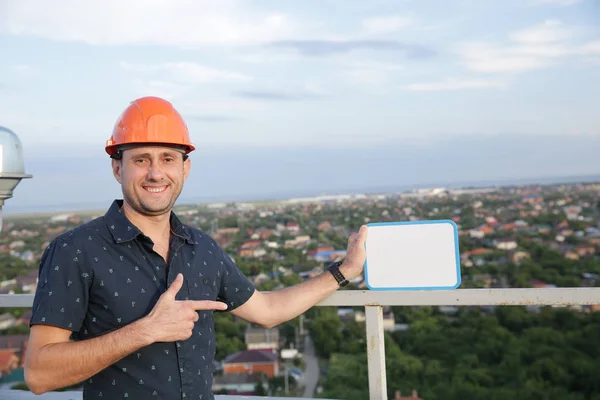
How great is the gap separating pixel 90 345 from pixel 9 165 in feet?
4.96

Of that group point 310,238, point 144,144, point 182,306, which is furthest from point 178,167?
point 310,238

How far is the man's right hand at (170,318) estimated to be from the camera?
5.67 ft

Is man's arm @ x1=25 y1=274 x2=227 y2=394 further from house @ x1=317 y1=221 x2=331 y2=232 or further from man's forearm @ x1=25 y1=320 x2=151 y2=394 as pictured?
house @ x1=317 y1=221 x2=331 y2=232

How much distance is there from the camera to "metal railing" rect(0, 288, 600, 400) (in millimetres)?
2182

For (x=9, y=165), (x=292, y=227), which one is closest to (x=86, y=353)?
(x=9, y=165)

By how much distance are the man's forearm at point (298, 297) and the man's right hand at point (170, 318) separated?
0.74 m

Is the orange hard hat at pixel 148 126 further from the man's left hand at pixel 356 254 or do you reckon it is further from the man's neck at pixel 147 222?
the man's left hand at pixel 356 254

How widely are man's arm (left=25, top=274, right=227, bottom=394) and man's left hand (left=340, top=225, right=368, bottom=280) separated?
888 mm

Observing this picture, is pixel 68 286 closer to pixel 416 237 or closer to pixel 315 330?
pixel 416 237

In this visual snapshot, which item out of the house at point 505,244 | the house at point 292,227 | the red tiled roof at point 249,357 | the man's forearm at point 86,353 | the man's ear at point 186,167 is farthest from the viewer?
the house at point 292,227

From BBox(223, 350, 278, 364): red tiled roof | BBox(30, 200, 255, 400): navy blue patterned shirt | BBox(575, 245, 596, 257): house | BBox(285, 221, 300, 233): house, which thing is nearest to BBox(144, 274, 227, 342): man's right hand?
BBox(30, 200, 255, 400): navy blue patterned shirt

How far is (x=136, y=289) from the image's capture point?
73.8 inches

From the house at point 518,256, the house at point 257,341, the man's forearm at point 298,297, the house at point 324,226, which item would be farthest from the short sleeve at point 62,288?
the house at point 324,226

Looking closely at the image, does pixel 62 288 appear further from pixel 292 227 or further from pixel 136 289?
pixel 292 227
